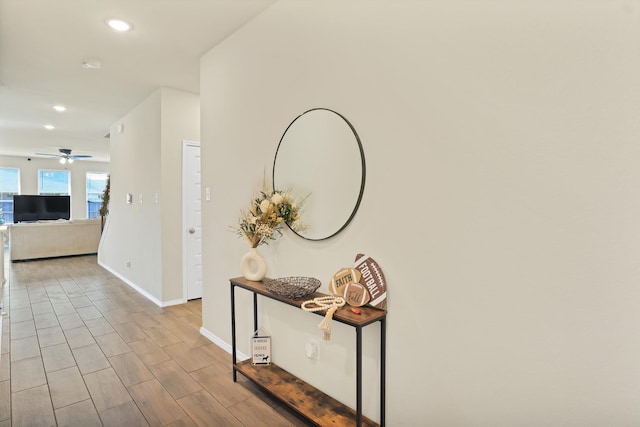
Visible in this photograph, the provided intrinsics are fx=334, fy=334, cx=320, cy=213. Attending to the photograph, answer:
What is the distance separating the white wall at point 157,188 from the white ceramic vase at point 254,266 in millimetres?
2118

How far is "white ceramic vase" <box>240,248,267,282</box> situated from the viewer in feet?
7.43

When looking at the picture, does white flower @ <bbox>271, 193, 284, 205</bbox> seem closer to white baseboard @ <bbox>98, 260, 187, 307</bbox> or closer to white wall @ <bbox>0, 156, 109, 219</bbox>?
white baseboard @ <bbox>98, 260, 187, 307</bbox>

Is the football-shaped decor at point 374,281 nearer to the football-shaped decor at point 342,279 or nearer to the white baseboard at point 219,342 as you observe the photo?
the football-shaped decor at point 342,279

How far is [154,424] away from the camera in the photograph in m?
1.91

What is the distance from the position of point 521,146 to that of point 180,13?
2.40m

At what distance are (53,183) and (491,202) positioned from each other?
13083 mm

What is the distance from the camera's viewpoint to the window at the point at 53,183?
34.1 ft

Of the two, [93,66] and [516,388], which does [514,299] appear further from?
[93,66]

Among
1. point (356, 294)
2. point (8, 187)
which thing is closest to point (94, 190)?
point (8, 187)

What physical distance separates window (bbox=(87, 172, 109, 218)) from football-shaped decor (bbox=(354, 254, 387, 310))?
1235 cm

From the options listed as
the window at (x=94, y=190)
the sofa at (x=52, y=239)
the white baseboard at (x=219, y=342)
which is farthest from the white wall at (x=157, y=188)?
the window at (x=94, y=190)

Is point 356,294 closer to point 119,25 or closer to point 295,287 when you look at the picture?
point 295,287

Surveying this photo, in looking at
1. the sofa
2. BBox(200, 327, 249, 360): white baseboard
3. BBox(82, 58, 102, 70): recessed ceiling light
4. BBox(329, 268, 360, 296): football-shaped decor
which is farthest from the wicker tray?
the sofa

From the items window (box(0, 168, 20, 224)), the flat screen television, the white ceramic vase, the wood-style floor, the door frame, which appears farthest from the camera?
window (box(0, 168, 20, 224))
